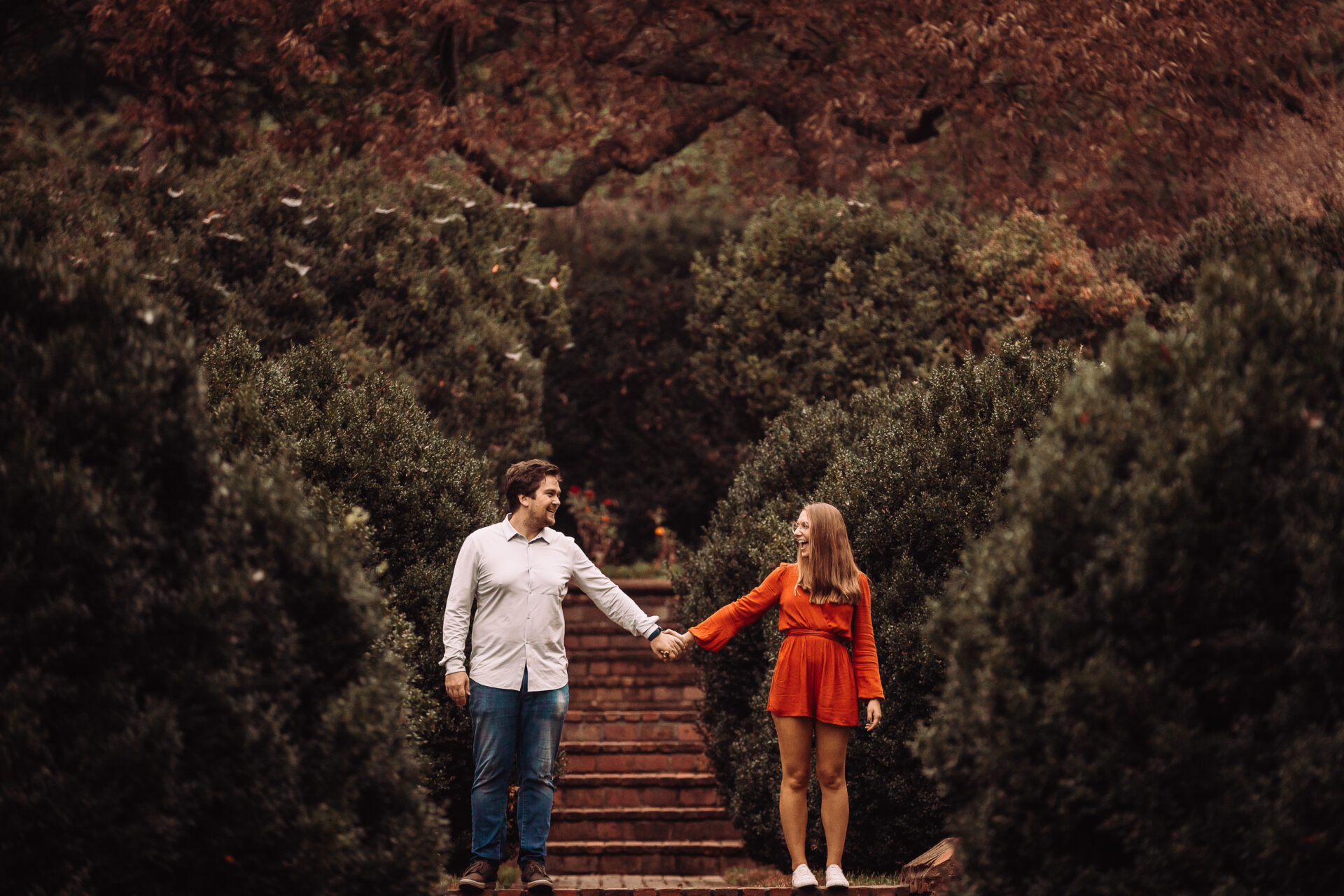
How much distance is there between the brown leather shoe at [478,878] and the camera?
5.18m

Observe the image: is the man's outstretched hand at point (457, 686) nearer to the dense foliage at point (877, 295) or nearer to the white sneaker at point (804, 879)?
the white sneaker at point (804, 879)

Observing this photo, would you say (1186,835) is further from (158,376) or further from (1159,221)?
(1159,221)

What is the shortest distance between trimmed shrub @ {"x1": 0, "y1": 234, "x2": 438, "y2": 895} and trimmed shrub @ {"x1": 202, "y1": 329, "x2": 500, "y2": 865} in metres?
1.96

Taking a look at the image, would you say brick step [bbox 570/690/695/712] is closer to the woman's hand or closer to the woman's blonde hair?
the woman's hand

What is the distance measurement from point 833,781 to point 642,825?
11.3 ft

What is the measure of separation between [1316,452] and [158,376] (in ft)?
11.8

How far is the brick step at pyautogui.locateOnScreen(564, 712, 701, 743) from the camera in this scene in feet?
31.0

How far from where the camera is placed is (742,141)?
Answer: 1449 cm

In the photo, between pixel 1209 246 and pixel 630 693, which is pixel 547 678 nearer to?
pixel 630 693

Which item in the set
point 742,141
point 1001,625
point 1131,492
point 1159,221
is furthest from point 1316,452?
point 742,141


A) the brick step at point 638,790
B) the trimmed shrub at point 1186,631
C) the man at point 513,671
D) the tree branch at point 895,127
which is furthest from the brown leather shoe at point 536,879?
the tree branch at point 895,127

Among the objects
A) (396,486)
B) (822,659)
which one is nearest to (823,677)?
(822,659)

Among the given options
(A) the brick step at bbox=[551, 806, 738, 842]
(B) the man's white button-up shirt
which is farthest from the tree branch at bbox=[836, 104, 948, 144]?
(B) the man's white button-up shirt

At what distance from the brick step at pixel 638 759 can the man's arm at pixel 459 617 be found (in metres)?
3.79
